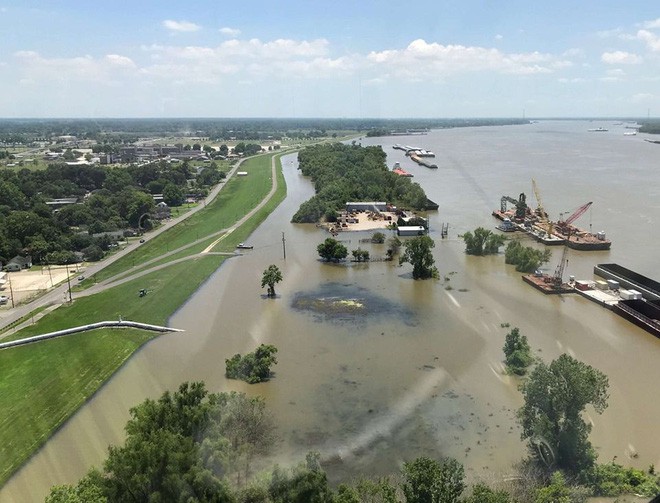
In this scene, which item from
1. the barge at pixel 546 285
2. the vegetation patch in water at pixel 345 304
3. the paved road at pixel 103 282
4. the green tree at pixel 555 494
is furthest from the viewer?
the barge at pixel 546 285

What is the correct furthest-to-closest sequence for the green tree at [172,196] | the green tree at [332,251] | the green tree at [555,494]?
the green tree at [172,196] < the green tree at [332,251] < the green tree at [555,494]

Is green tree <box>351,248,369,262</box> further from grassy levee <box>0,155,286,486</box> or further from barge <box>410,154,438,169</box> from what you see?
barge <box>410,154,438,169</box>

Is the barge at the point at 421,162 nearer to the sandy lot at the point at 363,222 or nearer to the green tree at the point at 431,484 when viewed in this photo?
the sandy lot at the point at 363,222

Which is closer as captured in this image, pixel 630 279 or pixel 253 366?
pixel 253 366

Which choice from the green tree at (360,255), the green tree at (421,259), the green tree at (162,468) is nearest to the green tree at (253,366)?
the green tree at (162,468)

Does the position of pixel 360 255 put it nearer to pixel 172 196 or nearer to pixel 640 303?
pixel 640 303

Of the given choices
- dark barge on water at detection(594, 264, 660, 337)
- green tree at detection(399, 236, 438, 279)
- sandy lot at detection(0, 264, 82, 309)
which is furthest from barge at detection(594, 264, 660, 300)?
sandy lot at detection(0, 264, 82, 309)

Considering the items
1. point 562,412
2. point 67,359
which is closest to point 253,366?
point 67,359
